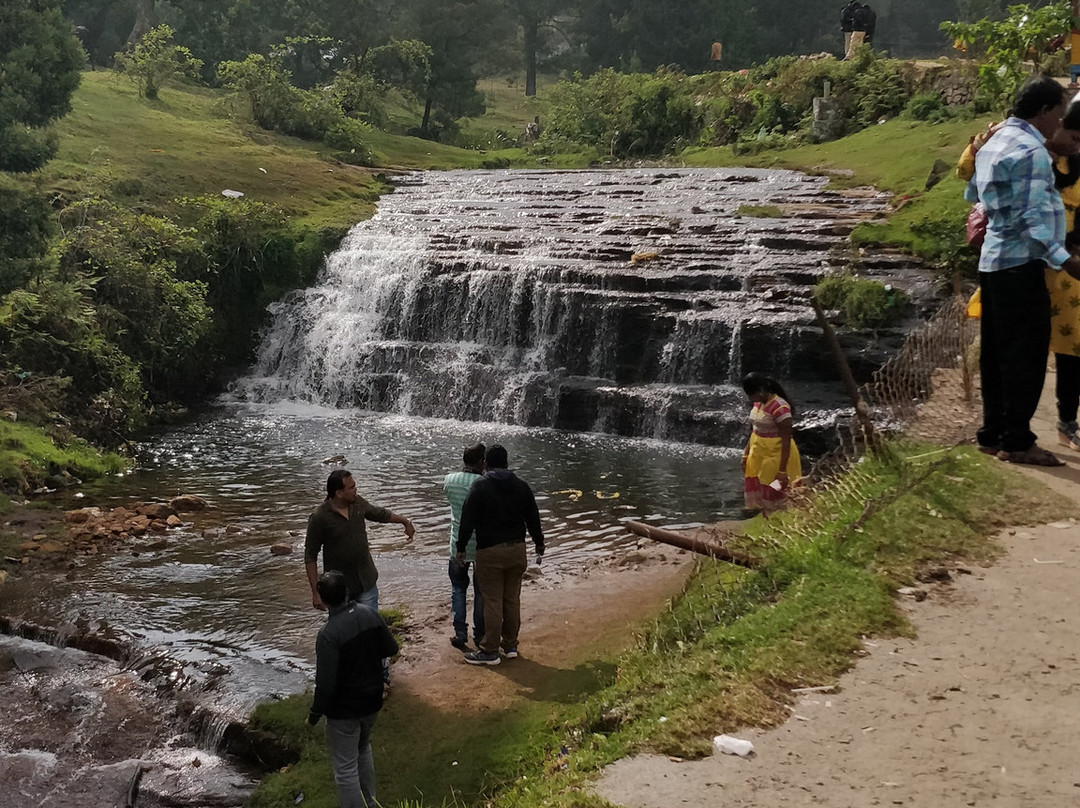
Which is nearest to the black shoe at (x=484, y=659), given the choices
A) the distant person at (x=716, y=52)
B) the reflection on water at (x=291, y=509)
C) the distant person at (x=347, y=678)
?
the reflection on water at (x=291, y=509)

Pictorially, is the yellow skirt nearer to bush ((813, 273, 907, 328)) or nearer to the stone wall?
bush ((813, 273, 907, 328))

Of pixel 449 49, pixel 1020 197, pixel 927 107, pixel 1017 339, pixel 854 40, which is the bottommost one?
pixel 1017 339

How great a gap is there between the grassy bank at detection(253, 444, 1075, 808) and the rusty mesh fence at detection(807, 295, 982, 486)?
0.55m

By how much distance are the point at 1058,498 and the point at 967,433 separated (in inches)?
58.7

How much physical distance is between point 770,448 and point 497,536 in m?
2.54

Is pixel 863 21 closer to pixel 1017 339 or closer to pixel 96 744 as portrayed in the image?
pixel 1017 339

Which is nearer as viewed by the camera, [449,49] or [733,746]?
[733,746]

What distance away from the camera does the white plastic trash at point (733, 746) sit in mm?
4836

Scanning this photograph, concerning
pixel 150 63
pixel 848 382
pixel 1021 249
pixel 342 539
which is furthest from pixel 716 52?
pixel 342 539

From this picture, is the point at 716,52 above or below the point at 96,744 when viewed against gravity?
above

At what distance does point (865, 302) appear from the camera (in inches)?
633

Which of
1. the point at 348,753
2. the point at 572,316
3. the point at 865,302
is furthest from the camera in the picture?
the point at 572,316

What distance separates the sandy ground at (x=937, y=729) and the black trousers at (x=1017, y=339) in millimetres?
1265

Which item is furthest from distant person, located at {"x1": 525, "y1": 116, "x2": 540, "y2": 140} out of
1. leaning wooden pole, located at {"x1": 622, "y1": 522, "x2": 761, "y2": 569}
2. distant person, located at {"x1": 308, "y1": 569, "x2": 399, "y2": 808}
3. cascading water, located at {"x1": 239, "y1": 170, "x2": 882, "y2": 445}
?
distant person, located at {"x1": 308, "y1": 569, "x2": 399, "y2": 808}
